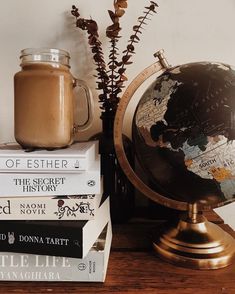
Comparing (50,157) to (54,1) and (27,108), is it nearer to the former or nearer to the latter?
(27,108)

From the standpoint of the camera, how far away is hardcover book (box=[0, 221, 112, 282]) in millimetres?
610

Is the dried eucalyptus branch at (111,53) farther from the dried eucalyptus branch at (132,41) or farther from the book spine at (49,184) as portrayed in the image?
the book spine at (49,184)

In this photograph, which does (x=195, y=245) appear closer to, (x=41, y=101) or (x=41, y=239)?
(x=41, y=239)

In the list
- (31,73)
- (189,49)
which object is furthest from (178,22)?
(31,73)

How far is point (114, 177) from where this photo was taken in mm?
873

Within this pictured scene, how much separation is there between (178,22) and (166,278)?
2.36 ft

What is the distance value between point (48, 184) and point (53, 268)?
15 centimetres

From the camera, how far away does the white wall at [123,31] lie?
969 mm

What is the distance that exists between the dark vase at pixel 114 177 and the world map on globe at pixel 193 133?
0.68 ft

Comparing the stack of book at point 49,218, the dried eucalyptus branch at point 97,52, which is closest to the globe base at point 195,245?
the stack of book at point 49,218

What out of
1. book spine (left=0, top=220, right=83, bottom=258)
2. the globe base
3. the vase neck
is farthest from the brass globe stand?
book spine (left=0, top=220, right=83, bottom=258)

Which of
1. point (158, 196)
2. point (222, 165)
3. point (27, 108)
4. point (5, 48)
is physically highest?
point (5, 48)

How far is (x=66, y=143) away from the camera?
0.73 m

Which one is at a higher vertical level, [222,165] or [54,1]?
[54,1]
